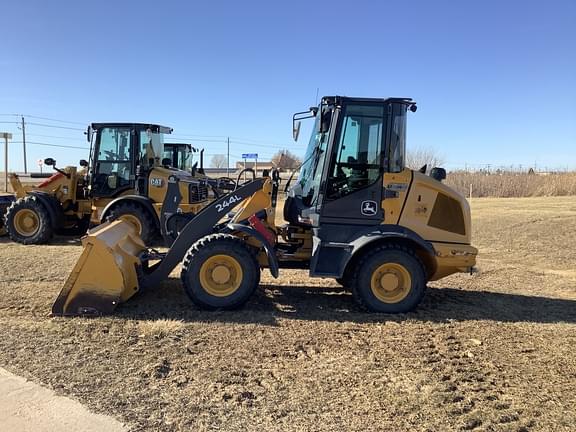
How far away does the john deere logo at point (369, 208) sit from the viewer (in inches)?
246

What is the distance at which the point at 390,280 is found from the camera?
20.2ft

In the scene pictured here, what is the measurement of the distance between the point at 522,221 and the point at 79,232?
11.8 m

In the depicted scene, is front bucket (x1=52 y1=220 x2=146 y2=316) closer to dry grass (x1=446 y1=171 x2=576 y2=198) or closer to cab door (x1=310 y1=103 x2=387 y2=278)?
cab door (x1=310 y1=103 x2=387 y2=278)

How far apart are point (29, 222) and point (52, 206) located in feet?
1.97

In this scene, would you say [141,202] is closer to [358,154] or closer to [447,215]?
[358,154]

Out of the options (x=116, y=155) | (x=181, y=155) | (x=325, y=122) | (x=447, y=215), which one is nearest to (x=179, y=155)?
(x=181, y=155)

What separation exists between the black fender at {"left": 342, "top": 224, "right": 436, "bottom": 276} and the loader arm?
4.66ft

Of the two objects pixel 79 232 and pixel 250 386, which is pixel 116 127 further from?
pixel 250 386

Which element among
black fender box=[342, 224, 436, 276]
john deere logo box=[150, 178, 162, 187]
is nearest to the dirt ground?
black fender box=[342, 224, 436, 276]

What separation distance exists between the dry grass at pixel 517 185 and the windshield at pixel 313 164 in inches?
852

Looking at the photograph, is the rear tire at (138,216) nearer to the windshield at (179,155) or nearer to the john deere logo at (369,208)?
the windshield at (179,155)

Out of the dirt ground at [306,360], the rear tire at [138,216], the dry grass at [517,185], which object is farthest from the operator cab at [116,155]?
the dry grass at [517,185]

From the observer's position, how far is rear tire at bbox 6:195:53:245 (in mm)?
11289

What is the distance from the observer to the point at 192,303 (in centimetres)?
625
